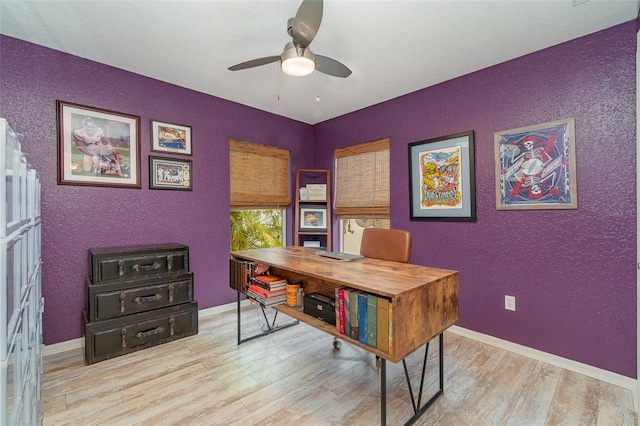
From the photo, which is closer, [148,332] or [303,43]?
[303,43]

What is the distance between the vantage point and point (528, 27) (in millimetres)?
2141

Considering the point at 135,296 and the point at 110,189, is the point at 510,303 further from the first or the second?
the point at 110,189

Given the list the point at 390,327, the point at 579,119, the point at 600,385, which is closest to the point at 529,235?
the point at 579,119

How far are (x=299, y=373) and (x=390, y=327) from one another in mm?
1162

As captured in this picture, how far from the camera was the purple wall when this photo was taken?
2.13 metres

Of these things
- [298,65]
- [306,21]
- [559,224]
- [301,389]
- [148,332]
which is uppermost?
[306,21]

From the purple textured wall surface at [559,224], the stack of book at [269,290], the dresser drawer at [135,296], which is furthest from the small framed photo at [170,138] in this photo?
the purple textured wall surface at [559,224]

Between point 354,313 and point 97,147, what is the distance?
2.75 m

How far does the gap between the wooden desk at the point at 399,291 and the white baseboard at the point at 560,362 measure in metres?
1.06

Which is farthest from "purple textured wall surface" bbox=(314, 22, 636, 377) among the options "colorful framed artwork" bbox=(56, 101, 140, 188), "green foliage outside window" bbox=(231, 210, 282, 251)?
"colorful framed artwork" bbox=(56, 101, 140, 188)

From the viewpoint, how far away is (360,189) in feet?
13.0

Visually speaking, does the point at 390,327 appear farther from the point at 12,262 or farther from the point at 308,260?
the point at 12,262

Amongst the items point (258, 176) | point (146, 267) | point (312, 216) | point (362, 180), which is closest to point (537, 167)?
point (362, 180)

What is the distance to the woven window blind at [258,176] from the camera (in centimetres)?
370
